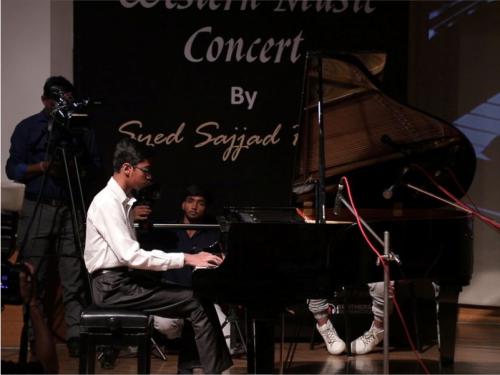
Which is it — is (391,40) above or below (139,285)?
above

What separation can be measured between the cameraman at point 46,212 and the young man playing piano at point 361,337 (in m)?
1.45

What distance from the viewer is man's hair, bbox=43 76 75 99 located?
5662 millimetres

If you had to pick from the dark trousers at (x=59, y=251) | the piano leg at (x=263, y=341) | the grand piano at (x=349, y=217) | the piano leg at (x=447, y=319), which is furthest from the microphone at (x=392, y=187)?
the dark trousers at (x=59, y=251)

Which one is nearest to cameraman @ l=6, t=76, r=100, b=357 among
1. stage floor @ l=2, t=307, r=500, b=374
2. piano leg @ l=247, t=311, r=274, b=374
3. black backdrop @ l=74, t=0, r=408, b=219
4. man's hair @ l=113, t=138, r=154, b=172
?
stage floor @ l=2, t=307, r=500, b=374

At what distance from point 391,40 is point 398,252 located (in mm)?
2156

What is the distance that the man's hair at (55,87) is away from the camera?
5.66 meters

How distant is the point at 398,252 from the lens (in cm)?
486

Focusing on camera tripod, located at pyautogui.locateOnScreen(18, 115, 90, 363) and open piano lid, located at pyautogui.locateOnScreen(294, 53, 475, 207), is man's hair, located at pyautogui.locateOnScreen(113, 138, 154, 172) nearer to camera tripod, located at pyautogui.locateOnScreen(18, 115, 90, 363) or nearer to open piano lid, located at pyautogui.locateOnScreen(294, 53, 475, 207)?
camera tripod, located at pyautogui.locateOnScreen(18, 115, 90, 363)

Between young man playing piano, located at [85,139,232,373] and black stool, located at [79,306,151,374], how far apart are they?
29 centimetres

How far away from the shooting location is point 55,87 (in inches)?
224

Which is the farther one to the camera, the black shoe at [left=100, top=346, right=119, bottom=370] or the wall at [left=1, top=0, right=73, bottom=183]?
the wall at [left=1, top=0, right=73, bottom=183]

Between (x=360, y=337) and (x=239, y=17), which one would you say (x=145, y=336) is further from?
(x=239, y=17)

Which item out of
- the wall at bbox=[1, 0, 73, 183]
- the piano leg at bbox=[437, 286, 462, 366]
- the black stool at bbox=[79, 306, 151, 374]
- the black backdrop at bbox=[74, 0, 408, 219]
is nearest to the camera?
the black stool at bbox=[79, 306, 151, 374]

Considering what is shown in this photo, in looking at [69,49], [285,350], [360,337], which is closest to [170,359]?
[285,350]
